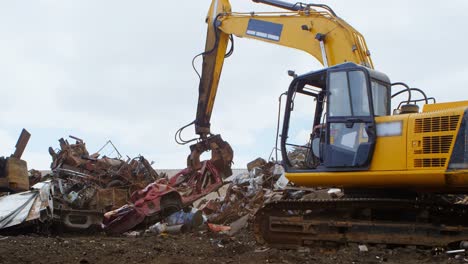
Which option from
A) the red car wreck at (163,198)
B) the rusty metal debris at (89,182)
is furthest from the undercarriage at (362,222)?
the rusty metal debris at (89,182)

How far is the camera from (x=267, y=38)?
10.3 meters

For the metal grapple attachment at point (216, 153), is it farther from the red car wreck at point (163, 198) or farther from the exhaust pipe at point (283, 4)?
the exhaust pipe at point (283, 4)

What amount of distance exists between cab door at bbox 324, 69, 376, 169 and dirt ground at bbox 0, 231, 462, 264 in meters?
1.14

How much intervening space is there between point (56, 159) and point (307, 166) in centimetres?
1128

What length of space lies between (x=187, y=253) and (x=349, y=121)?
274 centimetres

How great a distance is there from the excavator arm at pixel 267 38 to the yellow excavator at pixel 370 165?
164 millimetres

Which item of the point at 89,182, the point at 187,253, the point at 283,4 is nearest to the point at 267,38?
the point at 283,4

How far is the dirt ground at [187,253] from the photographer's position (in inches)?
269

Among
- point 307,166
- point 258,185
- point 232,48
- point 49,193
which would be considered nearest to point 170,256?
point 307,166

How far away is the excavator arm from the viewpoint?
9.09 metres

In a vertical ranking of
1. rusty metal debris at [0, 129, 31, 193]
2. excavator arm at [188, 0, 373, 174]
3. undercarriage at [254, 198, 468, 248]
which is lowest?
undercarriage at [254, 198, 468, 248]

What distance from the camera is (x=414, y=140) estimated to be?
6883 mm

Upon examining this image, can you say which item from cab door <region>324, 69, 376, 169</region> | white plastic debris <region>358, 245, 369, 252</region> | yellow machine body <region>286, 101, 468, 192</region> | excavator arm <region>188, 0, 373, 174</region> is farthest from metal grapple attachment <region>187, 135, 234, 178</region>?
white plastic debris <region>358, 245, 369, 252</region>

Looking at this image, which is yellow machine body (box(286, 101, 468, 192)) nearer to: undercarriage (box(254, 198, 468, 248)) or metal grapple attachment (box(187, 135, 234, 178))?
undercarriage (box(254, 198, 468, 248))
